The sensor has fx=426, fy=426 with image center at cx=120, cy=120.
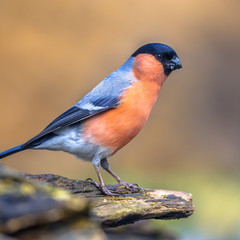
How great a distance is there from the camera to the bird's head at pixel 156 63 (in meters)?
4.71

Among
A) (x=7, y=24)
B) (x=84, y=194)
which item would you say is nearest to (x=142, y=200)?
(x=84, y=194)

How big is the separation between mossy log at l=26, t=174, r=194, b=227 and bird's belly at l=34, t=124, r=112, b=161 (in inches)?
Answer: 15.9

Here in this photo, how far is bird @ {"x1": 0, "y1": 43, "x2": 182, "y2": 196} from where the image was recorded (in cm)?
436

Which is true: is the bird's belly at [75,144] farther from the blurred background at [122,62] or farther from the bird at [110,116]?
the blurred background at [122,62]

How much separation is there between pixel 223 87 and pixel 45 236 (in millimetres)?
9291

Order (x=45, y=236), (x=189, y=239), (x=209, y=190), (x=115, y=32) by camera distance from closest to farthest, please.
→ (x=45, y=236)
(x=189, y=239)
(x=209, y=190)
(x=115, y=32)

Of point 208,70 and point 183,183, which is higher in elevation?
point 208,70

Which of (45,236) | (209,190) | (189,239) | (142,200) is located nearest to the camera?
(45,236)

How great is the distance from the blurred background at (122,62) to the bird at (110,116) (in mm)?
3899

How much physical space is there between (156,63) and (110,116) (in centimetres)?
86

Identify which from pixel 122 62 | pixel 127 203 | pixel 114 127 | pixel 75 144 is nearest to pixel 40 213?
A: pixel 127 203

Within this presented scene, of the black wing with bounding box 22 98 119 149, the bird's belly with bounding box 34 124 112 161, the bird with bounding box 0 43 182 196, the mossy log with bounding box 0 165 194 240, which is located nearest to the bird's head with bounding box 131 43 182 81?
the bird with bounding box 0 43 182 196

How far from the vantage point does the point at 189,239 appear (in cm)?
521

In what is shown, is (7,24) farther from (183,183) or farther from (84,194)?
(84,194)
